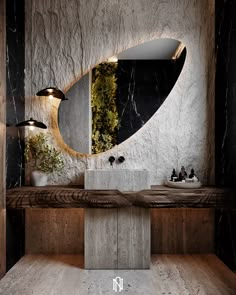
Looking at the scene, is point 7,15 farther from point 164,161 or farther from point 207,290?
point 207,290

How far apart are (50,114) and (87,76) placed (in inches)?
22.3

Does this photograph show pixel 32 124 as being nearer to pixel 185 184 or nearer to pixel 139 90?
pixel 139 90

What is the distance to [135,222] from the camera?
2.68m

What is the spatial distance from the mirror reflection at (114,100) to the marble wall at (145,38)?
0.25ft

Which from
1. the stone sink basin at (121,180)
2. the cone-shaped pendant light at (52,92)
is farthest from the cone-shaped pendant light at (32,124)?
the stone sink basin at (121,180)

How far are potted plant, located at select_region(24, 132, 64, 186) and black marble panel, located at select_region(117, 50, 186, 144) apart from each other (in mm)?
691

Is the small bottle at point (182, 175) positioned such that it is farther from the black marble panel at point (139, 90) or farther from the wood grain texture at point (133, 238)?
the black marble panel at point (139, 90)

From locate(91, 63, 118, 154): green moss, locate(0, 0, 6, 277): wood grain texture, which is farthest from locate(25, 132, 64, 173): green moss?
locate(0, 0, 6, 277): wood grain texture

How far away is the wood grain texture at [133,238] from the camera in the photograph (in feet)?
8.80

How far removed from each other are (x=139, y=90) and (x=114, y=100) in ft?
0.94

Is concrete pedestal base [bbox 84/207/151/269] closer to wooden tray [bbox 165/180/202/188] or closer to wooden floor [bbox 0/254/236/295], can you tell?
wooden floor [bbox 0/254/236/295]

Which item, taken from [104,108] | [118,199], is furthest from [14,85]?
[118,199]

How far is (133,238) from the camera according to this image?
2.69 metres

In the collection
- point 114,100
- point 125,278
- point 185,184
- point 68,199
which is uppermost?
point 114,100
